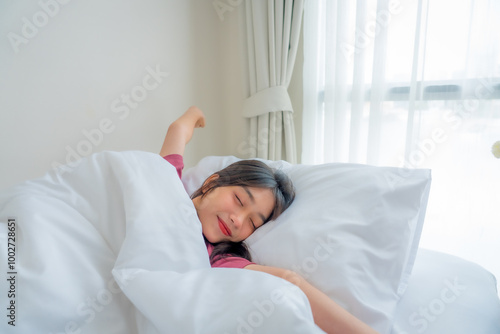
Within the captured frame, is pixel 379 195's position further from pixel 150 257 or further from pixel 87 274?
pixel 87 274

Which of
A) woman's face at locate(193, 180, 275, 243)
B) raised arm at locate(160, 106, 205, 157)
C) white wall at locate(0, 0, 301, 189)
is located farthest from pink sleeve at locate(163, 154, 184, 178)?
white wall at locate(0, 0, 301, 189)

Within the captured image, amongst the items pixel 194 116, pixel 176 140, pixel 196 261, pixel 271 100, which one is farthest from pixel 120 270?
pixel 271 100

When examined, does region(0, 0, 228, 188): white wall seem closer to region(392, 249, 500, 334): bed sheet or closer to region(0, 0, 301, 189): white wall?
region(0, 0, 301, 189): white wall

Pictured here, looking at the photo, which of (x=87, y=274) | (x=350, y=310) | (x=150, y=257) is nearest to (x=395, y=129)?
(x=350, y=310)

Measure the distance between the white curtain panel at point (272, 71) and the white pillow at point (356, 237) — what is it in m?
0.76

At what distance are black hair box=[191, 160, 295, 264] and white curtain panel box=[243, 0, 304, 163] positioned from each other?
65cm

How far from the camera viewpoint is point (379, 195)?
883 millimetres

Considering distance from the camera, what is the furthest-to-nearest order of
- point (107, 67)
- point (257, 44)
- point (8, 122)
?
point (257, 44) < point (107, 67) < point (8, 122)

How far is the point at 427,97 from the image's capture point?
4.50 ft

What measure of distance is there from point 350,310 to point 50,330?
0.59 meters

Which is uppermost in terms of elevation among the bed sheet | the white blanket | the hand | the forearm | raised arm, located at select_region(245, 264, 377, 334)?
the hand

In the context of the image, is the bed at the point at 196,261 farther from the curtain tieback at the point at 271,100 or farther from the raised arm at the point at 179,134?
the curtain tieback at the point at 271,100

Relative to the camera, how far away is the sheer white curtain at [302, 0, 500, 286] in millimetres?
1265

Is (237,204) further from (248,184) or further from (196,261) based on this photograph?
(196,261)
